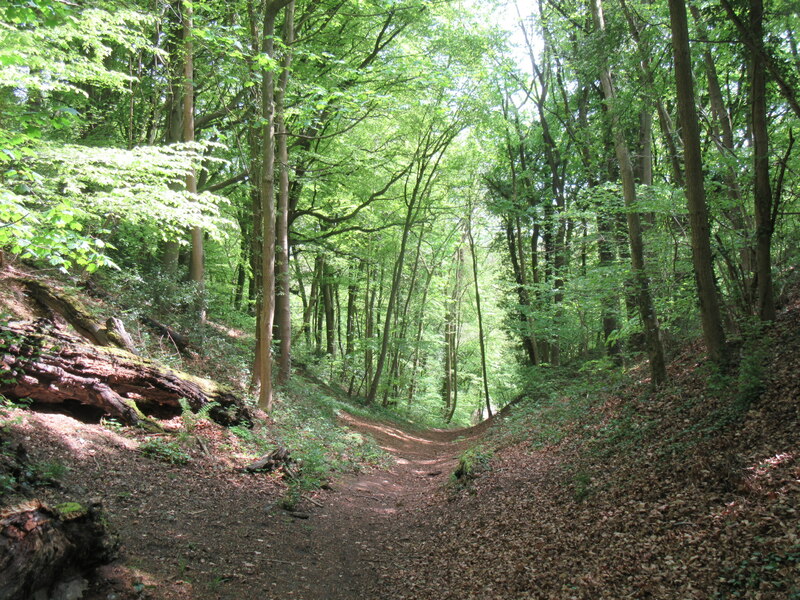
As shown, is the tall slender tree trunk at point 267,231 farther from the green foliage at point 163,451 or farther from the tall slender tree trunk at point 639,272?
the tall slender tree trunk at point 639,272

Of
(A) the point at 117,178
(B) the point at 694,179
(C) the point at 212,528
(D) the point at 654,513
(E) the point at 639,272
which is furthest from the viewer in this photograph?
(E) the point at 639,272

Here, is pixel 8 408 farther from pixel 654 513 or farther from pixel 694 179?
pixel 694 179

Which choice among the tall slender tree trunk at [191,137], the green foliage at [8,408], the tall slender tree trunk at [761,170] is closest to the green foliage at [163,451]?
the green foliage at [8,408]

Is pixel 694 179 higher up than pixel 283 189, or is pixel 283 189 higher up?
pixel 283 189

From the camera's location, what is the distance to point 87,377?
7.01 meters

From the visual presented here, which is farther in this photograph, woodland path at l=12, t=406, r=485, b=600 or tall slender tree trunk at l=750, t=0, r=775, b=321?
tall slender tree trunk at l=750, t=0, r=775, b=321

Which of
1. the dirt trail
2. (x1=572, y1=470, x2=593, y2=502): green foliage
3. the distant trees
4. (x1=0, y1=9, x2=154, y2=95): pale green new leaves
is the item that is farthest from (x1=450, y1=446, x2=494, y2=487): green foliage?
(x1=0, y1=9, x2=154, y2=95): pale green new leaves

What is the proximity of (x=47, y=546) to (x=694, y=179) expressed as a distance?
26.4ft

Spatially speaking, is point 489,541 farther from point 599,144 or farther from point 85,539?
point 599,144

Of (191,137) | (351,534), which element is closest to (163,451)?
(351,534)

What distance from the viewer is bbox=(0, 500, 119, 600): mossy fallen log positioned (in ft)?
10.2

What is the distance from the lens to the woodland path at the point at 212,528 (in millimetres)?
4457

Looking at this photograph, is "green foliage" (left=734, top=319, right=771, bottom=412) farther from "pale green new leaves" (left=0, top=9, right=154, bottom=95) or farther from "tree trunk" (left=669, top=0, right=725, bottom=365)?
"pale green new leaves" (left=0, top=9, right=154, bottom=95)

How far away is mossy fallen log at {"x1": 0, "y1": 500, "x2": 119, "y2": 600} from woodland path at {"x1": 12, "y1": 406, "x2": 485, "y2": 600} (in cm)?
25
